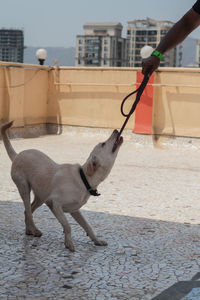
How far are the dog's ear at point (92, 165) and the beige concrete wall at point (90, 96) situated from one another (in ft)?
31.2

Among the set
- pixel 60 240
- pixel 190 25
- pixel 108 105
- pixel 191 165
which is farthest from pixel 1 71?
pixel 190 25

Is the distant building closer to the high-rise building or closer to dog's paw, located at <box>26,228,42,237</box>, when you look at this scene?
the high-rise building

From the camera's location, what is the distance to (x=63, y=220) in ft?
16.8

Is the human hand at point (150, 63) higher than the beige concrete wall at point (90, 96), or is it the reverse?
the human hand at point (150, 63)

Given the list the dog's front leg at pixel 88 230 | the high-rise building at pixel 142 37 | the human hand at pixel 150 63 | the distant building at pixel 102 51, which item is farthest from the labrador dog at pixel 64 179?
the high-rise building at pixel 142 37

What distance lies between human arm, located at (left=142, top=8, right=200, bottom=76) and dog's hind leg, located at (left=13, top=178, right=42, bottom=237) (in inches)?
72.8

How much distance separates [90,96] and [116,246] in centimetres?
1079

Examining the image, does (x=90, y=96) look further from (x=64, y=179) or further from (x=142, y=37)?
(x=142, y=37)

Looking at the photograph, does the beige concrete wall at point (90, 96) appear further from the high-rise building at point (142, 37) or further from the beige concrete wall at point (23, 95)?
the high-rise building at point (142, 37)

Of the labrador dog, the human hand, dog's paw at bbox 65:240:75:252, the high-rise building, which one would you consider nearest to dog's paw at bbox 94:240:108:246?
the labrador dog

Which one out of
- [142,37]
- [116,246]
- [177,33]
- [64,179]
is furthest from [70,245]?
[142,37]

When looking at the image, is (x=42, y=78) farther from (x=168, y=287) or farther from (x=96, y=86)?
(x=168, y=287)

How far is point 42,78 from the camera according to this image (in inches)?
642

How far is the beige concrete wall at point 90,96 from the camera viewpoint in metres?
14.3
